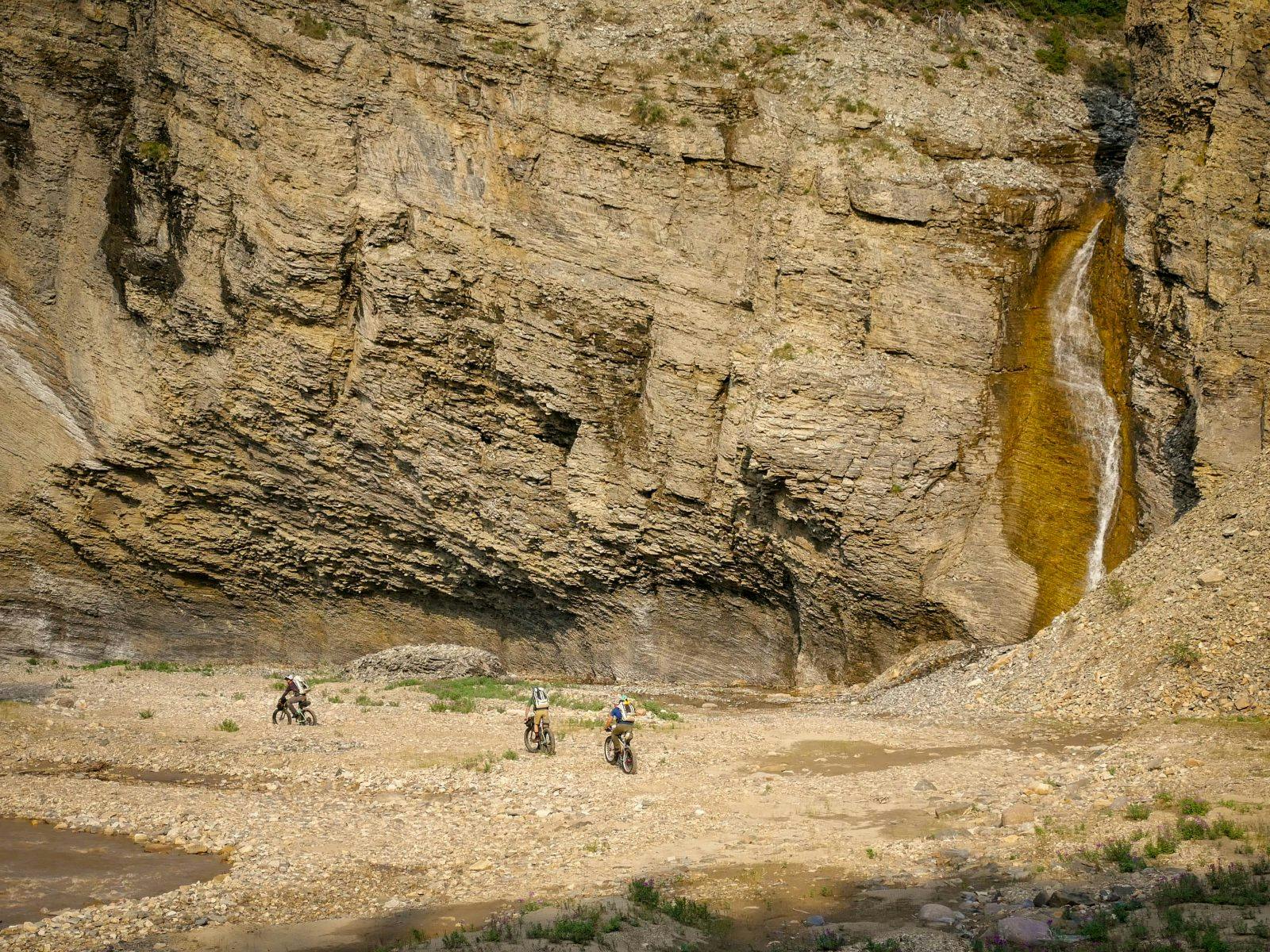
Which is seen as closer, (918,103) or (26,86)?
(918,103)

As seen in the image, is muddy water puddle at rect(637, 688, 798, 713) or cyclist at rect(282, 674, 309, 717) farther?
muddy water puddle at rect(637, 688, 798, 713)

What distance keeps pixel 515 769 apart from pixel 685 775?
2652 millimetres

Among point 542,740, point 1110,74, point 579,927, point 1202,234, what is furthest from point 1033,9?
point 579,927

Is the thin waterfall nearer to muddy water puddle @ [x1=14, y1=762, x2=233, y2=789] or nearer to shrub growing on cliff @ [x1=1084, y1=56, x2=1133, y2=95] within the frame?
shrub growing on cliff @ [x1=1084, y1=56, x2=1133, y2=95]

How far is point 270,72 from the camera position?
31797mm

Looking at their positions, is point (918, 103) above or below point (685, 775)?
above

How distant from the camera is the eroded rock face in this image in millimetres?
23547

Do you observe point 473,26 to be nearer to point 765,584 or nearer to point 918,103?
point 918,103

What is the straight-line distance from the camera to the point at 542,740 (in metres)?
18.9

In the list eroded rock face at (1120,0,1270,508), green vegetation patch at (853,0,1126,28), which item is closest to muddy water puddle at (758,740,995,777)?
eroded rock face at (1120,0,1270,508)

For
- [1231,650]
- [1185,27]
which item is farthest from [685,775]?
[1185,27]

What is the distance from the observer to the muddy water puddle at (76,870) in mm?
12633

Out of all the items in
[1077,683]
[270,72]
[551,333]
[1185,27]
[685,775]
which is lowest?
[685,775]

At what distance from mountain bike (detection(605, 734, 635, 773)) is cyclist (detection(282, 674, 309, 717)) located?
22.5ft
